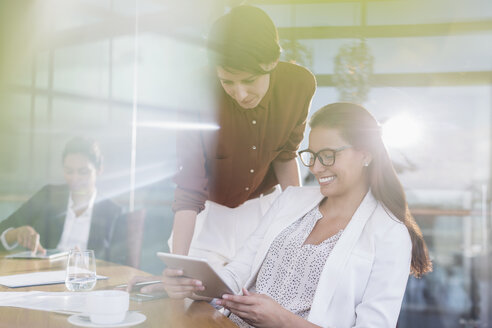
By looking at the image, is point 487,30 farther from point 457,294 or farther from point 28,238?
point 28,238

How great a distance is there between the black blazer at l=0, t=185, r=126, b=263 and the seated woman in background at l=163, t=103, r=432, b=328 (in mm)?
1200

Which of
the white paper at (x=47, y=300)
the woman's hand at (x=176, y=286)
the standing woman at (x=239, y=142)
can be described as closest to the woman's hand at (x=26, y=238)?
the standing woman at (x=239, y=142)

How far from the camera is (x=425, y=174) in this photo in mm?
3430

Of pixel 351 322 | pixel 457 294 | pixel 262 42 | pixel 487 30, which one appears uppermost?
pixel 487 30

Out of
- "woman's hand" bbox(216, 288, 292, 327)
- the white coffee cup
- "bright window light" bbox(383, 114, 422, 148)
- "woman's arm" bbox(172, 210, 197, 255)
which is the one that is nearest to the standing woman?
"woman's arm" bbox(172, 210, 197, 255)

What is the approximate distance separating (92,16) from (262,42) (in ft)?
9.09

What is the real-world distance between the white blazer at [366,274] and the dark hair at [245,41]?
2.09ft

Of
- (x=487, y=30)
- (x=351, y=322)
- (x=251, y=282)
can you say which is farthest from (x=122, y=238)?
(x=487, y=30)

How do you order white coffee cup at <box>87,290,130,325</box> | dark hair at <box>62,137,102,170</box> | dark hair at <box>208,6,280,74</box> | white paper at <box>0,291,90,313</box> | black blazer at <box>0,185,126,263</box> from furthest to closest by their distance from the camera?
dark hair at <box>62,137,102,170</box>
black blazer at <box>0,185,126,263</box>
dark hair at <box>208,6,280,74</box>
white paper at <box>0,291,90,313</box>
white coffee cup at <box>87,290,130,325</box>

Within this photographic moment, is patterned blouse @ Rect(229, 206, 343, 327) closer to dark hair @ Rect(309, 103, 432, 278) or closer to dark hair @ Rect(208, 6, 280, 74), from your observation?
dark hair @ Rect(309, 103, 432, 278)

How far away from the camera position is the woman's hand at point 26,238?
221 centimetres

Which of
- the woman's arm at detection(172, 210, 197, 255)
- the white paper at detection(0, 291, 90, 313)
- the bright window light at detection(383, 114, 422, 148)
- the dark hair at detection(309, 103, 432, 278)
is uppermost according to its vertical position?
the bright window light at detection(383, 114, 422, 148)

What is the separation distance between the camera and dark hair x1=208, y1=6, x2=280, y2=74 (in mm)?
1802

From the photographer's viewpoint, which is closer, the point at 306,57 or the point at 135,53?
the point at 306,57
